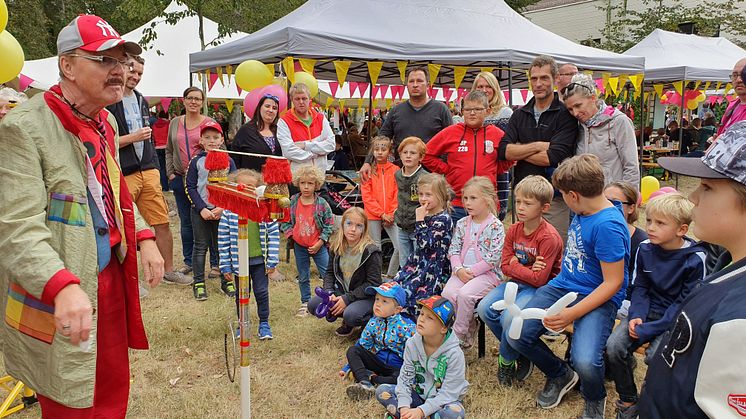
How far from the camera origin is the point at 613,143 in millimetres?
4148

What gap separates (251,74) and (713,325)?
7.29 meters

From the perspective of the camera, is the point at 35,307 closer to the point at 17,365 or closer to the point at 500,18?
the point at 17,365

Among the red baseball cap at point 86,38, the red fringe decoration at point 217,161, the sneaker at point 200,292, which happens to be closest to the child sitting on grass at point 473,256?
the red fringe decoration at point 217,161

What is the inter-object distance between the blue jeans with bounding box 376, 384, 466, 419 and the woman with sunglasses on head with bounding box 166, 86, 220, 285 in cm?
310

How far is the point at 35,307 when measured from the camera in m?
1.79

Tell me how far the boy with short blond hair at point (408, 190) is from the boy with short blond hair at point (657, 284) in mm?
2167

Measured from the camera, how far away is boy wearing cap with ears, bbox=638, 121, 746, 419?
1.14 m

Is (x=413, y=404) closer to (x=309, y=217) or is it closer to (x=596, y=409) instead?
(x=596, y=409)

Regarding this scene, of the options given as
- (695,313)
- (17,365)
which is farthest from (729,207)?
(17,365)

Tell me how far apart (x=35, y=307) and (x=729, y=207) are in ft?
6.69

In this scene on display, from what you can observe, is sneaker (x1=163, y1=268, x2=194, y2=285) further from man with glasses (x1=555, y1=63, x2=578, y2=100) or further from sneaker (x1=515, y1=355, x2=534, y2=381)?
man with glasses (x1=555, y1=63, x2=578, y2=100)

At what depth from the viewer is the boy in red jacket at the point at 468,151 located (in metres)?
4.83

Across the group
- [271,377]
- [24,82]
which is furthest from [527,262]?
[24,82]

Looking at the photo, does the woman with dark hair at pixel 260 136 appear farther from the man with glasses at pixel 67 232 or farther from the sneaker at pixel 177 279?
the man with glasses at pixel 67 232
